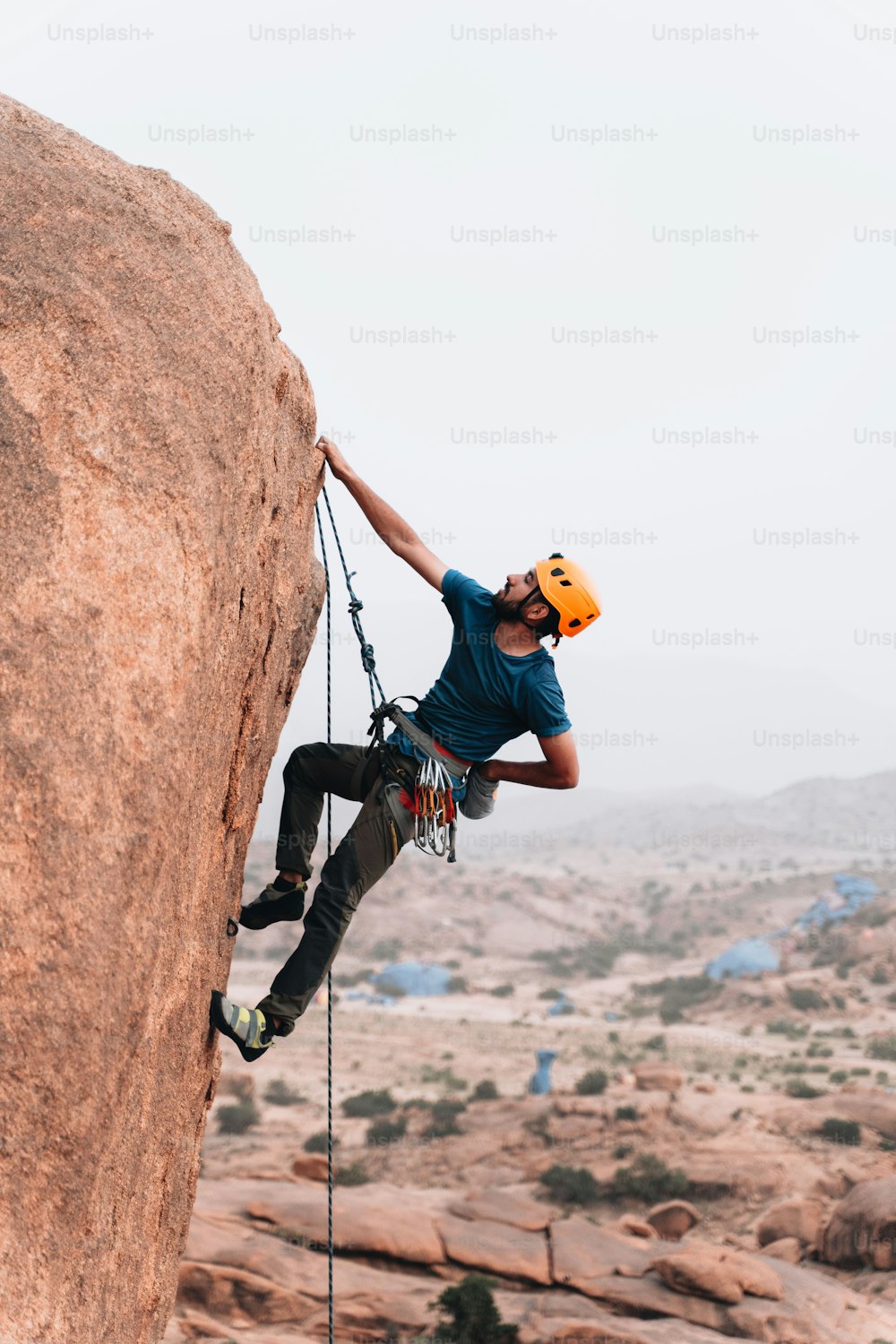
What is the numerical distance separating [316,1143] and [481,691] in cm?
2004

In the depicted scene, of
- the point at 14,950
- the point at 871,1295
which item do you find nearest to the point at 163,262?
the point at 14,950

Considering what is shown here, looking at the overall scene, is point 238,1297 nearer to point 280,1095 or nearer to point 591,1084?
point 280,1095

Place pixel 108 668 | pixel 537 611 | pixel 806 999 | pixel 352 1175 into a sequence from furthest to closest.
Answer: pixel 806 999 < pixel 352 1175 < pixel 537 611 < pixel 108 668

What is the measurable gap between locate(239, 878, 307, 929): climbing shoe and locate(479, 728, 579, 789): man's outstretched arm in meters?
1.28

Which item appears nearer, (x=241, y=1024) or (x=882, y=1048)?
(x=241, y=1024)

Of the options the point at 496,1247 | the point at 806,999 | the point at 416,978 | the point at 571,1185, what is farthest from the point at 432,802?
the point at 416,978

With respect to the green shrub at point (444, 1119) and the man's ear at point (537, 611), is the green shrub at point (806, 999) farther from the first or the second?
the man's ear at point (537, 611)

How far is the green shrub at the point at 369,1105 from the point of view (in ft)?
84.1

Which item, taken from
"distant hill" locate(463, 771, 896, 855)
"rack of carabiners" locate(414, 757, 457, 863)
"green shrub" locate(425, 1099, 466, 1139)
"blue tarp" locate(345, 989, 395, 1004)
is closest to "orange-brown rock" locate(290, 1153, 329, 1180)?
"green shrub" locate(425, 1099, 466, 1139)

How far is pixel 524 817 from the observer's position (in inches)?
6944

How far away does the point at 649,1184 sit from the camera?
20.6 meters

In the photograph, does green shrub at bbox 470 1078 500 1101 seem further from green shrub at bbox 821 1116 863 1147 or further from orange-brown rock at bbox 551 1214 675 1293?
orange-brown rock at bbox 551 1214 675 1293

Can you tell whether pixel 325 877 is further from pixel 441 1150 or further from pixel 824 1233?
pixel 441 1150

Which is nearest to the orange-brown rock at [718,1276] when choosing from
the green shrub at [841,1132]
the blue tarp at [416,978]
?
the green shrub at [841,1132]
